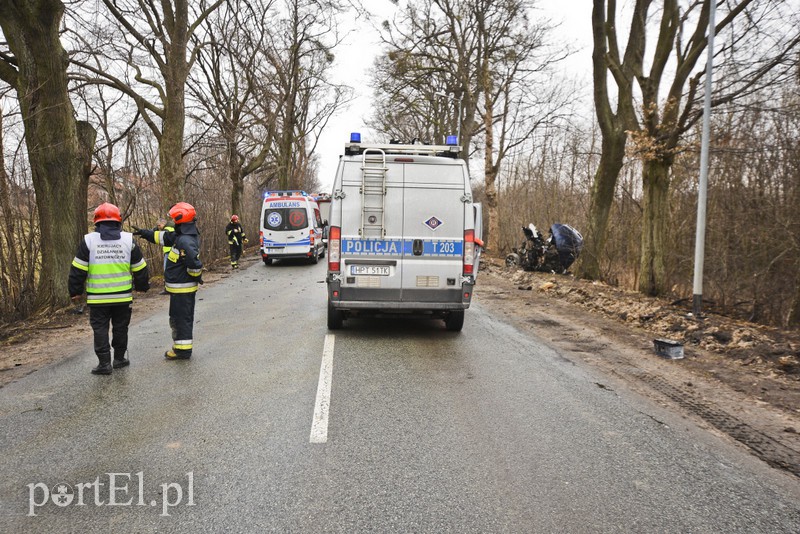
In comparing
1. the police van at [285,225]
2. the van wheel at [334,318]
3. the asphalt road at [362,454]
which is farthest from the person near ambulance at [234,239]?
the asphalt road at [362,454]

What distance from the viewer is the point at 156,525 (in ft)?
8.96

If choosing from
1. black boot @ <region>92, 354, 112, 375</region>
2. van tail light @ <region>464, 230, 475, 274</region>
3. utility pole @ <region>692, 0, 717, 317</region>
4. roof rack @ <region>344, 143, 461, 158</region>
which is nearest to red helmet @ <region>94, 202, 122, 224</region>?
black boot @ <region>92, 354, 112, 375</region>

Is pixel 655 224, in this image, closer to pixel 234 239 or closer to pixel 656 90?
pixel 656 90

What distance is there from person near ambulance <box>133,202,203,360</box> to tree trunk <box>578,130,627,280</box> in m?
10.7

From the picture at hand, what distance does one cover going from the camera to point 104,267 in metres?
5.51

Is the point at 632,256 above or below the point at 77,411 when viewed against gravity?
above

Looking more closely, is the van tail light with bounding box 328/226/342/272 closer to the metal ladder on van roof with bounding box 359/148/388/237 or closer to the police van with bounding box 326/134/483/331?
the police van with bounding box 326/134/483/331

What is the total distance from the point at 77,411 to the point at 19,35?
27.9 feet

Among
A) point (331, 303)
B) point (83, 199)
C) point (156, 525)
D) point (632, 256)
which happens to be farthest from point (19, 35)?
point (632, 256)

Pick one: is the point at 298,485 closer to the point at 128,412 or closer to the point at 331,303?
the point at 128,412

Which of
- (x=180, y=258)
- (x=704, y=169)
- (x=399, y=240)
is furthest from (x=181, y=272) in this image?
(x=704, y=169)

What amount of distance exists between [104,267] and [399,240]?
3630 millimetres

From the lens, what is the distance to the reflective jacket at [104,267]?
214 inches

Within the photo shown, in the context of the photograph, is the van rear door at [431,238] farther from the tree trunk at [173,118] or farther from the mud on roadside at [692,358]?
the tree trunk at [173,118]
